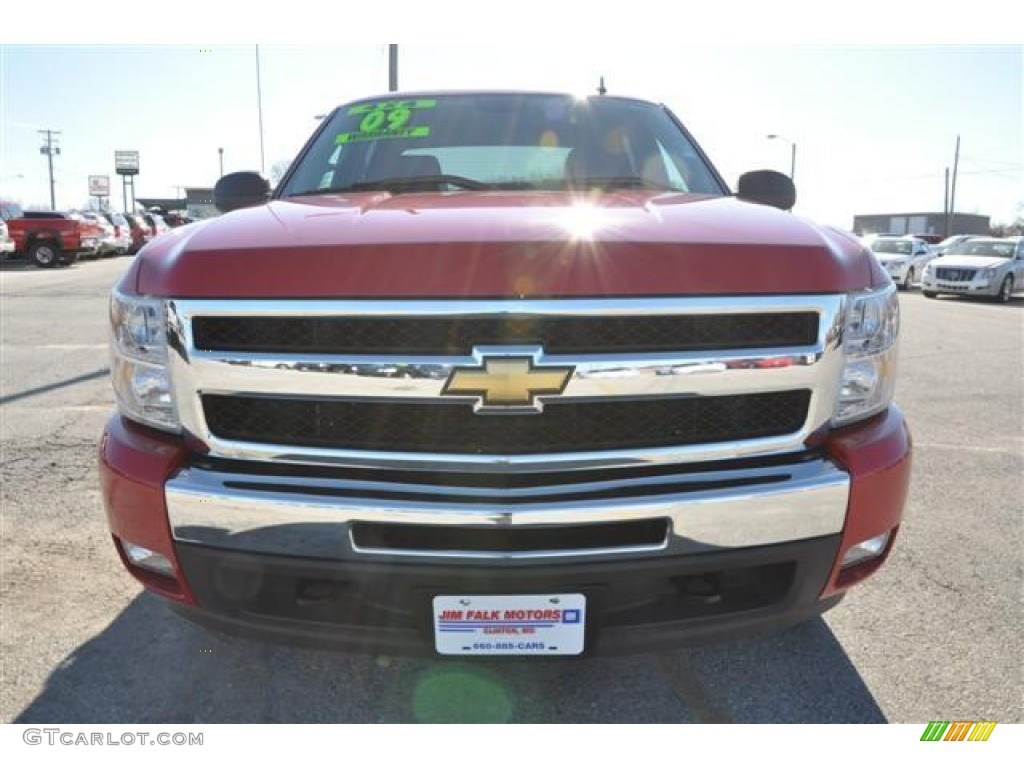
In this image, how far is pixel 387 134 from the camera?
10.5 ft

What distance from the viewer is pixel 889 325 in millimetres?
1938

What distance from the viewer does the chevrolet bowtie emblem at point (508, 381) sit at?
1.68m

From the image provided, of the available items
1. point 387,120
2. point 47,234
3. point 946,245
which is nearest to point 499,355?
point 387,120

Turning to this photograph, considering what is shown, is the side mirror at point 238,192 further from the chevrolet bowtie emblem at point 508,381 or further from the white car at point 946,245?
the white car at point 946,245

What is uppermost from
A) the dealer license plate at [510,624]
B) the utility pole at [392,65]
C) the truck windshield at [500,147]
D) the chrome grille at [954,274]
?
the utility pole at [392,65]

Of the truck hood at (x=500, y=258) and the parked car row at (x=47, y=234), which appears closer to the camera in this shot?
the truck hood at (x=500, y=258)

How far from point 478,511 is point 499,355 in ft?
1.13

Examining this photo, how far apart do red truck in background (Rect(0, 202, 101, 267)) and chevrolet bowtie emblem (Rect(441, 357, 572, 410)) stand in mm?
25645

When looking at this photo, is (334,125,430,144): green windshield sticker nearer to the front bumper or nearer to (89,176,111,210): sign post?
the front bumper

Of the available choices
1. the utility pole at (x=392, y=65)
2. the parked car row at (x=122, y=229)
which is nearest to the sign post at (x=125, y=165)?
the parked car row at (x=122, y=229)
